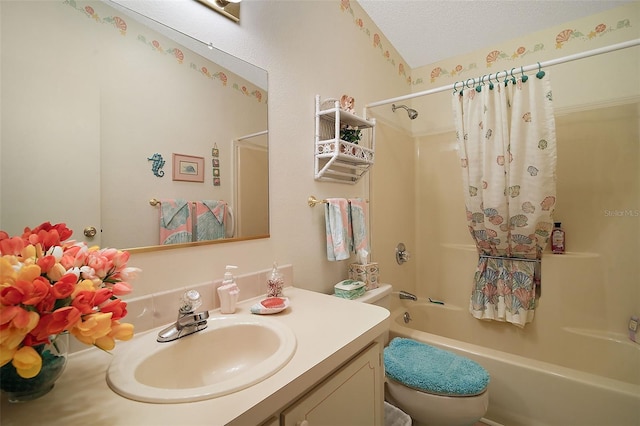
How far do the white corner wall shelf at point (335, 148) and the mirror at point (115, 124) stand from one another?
1.35 feet

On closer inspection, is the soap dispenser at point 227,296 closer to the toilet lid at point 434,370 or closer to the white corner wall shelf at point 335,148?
the white corner wall shelf at point 335,148

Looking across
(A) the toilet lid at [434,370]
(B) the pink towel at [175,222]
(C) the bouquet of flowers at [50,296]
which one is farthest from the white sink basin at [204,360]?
(A) the toilet lid at [434,370]

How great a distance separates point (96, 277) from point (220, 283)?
19.3 inches

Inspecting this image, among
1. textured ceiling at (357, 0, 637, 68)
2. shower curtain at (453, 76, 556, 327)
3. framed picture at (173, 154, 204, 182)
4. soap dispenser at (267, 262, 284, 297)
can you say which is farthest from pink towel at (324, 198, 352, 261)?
textured ceiling at (357, 0, 637, 68)

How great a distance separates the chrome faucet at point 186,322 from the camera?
2.48ft

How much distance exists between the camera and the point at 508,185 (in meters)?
1.66

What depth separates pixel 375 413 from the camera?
91cm

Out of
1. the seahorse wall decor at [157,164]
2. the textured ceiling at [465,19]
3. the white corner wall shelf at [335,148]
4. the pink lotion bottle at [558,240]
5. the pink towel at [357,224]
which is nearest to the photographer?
the seahorse wall decor at [157,164]

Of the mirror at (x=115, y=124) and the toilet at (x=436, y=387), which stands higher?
the mirror at (x=115, y=124)

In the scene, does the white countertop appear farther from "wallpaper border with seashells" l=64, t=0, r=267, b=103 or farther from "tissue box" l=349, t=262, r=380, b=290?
"wallpaper border with seashells" l=64, t=0, r=267, b=103

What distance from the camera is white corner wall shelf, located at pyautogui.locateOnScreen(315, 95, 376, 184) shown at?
1.38 m

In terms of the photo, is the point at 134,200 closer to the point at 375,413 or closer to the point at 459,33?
the point at 375,413

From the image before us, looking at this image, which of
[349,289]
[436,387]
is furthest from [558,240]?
[349,289]

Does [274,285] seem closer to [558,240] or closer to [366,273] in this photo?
[366,273]
